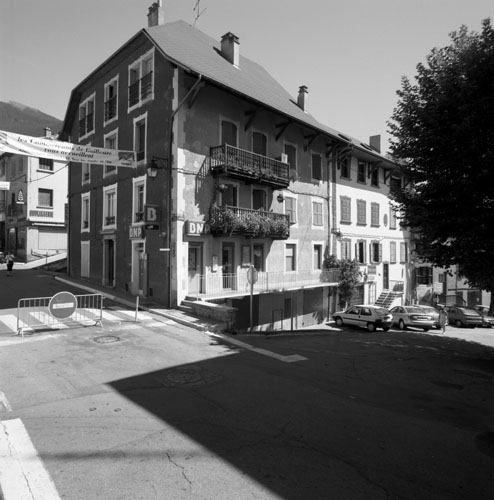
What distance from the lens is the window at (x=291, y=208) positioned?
2203 cm

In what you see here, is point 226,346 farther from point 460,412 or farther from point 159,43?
point 159,43

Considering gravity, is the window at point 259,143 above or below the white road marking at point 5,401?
above

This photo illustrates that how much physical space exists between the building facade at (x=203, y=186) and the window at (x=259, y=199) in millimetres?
54

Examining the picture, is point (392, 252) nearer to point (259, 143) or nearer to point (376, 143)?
point (376, 143)

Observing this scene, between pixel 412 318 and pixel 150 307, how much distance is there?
15154 mm

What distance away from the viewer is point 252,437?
529 cm

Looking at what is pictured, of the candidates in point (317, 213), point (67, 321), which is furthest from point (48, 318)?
point (317, 213)

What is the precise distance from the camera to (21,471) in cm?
442

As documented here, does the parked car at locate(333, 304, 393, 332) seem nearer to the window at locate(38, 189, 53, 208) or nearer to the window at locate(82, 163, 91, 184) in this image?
the window at locate(82, 163, 91, 184)

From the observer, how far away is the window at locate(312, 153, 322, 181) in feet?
79.0

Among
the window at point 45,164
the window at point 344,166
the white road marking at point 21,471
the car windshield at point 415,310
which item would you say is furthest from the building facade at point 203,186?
the white road marking at point 21,471

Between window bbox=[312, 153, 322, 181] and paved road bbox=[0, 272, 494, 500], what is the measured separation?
614 inches

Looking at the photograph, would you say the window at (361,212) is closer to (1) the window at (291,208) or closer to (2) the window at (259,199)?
(1) the window at (291,208)

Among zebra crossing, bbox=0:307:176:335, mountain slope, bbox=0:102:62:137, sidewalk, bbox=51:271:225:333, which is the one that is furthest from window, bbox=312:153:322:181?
mountain slope, bbox=0:102:62:137
